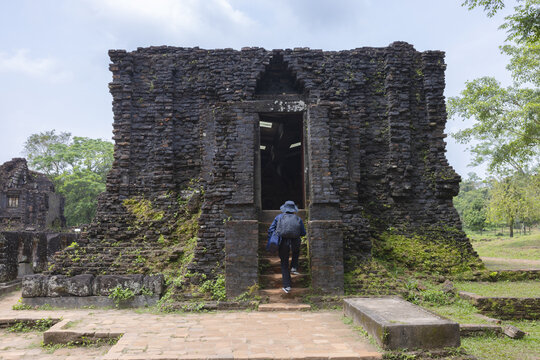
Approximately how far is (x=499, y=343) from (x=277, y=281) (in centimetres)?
355

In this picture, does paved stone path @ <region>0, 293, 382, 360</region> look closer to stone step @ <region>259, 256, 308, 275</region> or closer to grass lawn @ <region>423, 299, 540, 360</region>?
stone step @ <region>259, 256, 308, 275</region>

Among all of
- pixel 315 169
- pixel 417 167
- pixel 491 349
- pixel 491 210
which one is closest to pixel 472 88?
pixel 491 210

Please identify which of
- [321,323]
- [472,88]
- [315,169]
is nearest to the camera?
[321,323]

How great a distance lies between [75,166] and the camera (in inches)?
1236

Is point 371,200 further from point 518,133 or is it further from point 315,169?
point 518,133

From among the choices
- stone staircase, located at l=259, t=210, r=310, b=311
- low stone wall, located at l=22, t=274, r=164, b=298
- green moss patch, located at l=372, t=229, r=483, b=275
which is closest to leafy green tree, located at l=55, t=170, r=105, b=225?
low stone wall, located at l=22, t=274, r=164, b=298

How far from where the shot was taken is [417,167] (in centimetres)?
1045

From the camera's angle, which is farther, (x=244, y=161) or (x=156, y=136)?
(x=156, y=136)

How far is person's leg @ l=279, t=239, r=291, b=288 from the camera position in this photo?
6.69 metres

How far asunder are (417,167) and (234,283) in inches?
248

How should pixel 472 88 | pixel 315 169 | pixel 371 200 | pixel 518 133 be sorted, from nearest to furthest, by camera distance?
pixel 315 169 < pixel 371 200 < pixel 518 133 < pixel 472 88

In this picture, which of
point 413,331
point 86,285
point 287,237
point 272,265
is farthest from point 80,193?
point 413,331

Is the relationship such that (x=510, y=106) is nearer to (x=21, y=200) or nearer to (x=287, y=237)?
(x=287, y=237)

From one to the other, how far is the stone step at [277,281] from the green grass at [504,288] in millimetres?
3263
